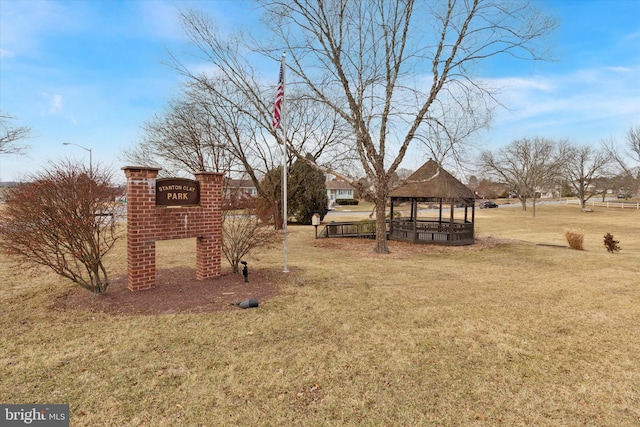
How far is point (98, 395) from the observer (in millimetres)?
3334

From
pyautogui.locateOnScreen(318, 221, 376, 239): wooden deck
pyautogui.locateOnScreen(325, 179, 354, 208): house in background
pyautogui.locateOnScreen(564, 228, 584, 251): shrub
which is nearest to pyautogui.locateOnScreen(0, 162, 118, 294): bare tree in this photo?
pyautogui.locateOnScreen(318, 221, 376, 239): wooden deck

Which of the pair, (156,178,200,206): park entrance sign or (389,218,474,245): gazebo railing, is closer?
(156,178,200,206): park entrance sign

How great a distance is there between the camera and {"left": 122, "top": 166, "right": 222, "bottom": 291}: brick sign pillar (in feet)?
21.4

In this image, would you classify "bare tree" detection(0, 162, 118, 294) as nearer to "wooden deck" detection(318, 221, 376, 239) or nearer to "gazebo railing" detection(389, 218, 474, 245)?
"wooden deck" detection(318, 221, 376, 239)

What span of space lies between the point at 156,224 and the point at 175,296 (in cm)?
155

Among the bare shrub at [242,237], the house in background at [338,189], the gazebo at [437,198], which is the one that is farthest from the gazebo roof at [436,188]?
the house in background at [338,189]

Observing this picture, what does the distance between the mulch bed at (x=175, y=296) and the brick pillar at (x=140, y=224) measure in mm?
384

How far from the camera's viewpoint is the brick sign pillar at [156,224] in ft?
21.4

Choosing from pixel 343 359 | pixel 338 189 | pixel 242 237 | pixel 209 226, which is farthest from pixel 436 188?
pixel 338 189

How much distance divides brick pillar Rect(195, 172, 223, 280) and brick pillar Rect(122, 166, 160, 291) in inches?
41.8

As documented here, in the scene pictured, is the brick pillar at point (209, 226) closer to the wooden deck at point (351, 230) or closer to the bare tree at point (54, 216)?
the bare tree at point (54, 216)

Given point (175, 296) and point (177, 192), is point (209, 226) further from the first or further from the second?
point (175, 296)

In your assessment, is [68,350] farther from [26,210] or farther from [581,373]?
[581,373]

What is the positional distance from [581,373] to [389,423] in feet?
8.84
